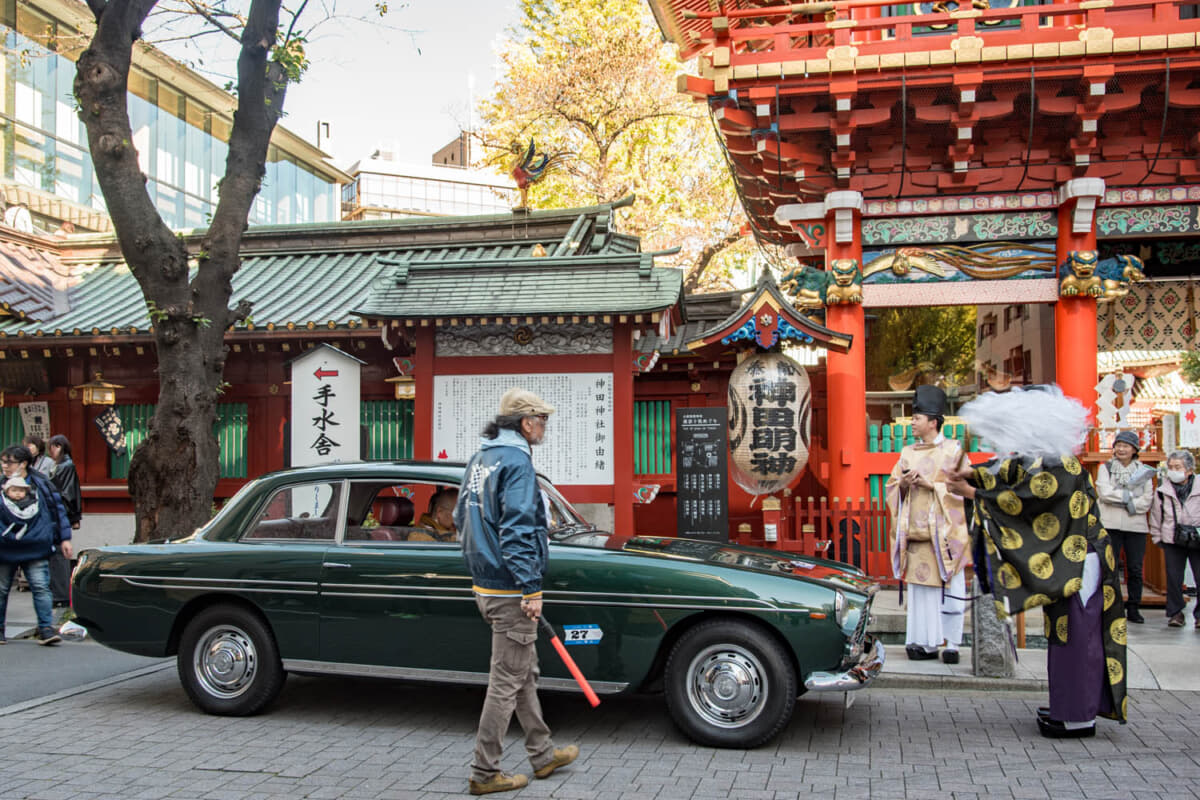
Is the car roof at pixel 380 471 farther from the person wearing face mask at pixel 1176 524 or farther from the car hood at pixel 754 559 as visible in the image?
the person wearing face mask at pixel 1176 524

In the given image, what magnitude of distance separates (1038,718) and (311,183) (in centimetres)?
3079

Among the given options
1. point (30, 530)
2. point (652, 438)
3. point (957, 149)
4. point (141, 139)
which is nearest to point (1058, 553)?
point (957, 149)

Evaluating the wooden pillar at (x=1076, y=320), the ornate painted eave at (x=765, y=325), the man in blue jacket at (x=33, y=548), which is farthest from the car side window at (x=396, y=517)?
the wooden pillar at (x=1076, y=320)

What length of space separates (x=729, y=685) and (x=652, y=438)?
21.1ft

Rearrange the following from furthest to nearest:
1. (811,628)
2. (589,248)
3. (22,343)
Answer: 1. (589,248)
2. (22,343)
3. (811,628)

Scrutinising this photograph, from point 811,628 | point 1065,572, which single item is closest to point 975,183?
point 1065,572

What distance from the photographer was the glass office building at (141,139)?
1953 centimetres

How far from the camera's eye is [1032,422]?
533 cm

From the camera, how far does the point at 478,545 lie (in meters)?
4.50

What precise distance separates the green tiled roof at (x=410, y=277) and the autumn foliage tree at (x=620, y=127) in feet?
29.1

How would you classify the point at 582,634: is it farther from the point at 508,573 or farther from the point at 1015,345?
the point at 1015,345

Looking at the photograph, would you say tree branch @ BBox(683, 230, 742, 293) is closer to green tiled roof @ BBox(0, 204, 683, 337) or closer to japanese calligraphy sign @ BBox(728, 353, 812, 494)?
green tiled roof @ BBox(0, 204, 683, 337)

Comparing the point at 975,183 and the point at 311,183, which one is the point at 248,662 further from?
the point at 311,183

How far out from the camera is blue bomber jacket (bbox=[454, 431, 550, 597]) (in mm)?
4410
